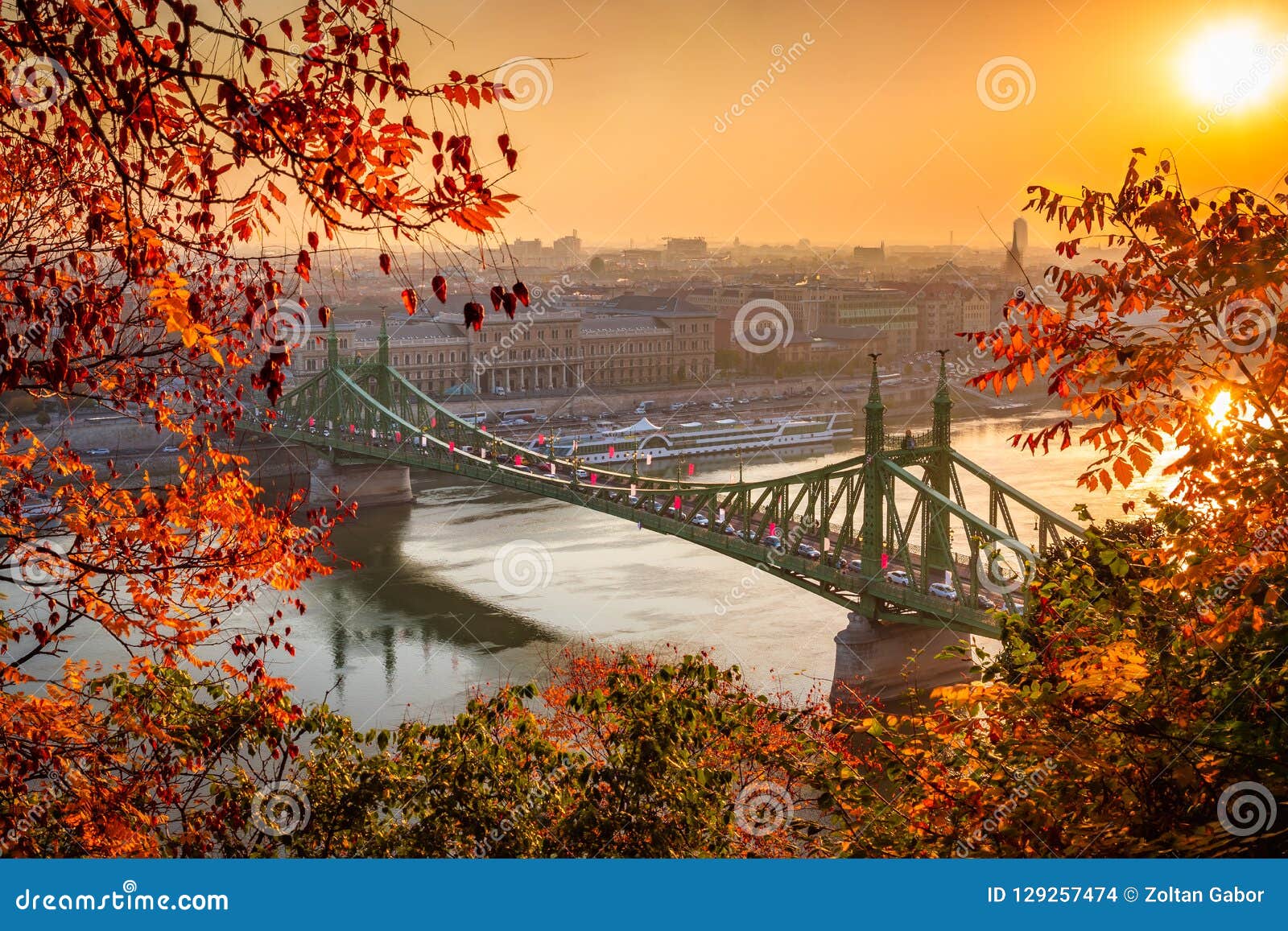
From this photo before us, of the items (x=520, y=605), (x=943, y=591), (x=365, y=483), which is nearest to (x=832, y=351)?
(x=365, y=483)

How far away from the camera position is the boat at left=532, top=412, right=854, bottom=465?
25.0m

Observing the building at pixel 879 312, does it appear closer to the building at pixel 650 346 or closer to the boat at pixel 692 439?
the building at pixel 650 346

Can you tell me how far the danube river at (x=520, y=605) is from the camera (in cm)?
1145

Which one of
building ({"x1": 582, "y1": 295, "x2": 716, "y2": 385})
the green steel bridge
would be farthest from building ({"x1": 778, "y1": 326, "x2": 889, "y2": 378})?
the green steel bridge

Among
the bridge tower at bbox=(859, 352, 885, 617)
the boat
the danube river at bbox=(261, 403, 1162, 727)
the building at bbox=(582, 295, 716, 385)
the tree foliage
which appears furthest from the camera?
the building at bbox=(582, 295, 716, 385)

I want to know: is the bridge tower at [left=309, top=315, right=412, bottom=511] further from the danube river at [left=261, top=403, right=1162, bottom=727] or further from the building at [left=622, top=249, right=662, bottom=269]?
the building at [left=622, top=249, right=662, bottom=269]

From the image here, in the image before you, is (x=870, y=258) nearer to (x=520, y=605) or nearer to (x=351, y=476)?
(x=351, y=476)

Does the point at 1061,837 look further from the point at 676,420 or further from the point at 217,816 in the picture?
the point at 676,420

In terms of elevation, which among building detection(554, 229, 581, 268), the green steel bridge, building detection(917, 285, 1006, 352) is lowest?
the green steel bridge

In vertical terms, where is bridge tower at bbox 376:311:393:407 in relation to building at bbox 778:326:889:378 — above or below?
below

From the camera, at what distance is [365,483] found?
21391 millimetres

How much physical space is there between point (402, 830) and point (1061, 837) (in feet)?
5.28

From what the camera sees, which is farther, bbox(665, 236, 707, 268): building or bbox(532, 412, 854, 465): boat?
bbox(665, 236, 707, 268): building

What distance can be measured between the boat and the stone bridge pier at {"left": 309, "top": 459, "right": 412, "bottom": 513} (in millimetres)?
3558
